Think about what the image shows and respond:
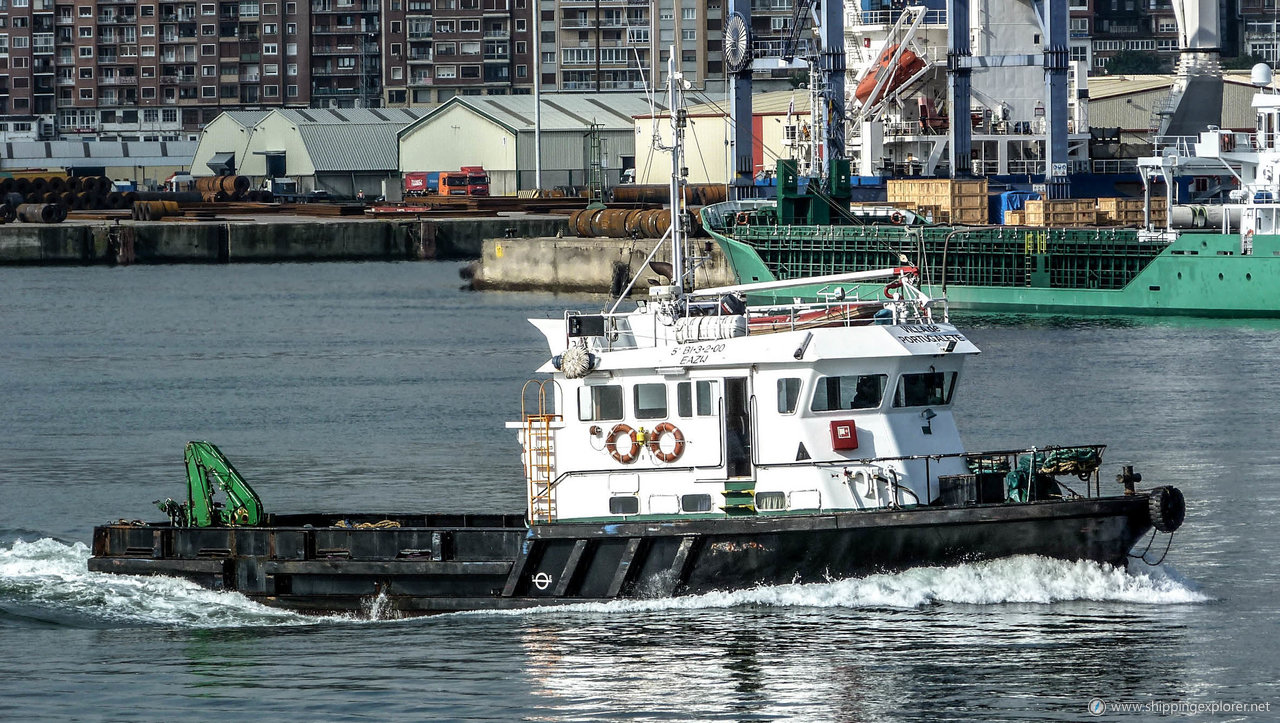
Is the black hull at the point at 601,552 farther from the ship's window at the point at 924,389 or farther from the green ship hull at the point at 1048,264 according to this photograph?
the green ship hull at the point at 1048,264

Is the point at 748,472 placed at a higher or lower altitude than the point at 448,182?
lower

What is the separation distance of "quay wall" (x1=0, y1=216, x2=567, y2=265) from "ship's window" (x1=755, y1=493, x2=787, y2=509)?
7621 centimetres

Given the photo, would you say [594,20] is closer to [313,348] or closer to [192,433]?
[313,348]

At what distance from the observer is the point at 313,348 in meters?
57.2

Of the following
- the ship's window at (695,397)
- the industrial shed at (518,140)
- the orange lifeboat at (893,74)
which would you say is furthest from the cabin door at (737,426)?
the industrial shed at (518,140)

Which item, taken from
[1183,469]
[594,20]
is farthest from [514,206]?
[1183,469]

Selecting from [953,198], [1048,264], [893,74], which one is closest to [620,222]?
[893,74]

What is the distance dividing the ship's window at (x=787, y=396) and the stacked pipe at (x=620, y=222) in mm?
57198

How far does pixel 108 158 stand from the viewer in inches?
6161

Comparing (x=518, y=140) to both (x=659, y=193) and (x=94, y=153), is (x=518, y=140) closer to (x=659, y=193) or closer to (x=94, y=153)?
(x=659, y=193)

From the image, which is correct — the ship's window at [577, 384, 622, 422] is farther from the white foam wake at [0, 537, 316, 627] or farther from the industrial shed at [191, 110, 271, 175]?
the industrial shed at [191, 110, 271, 175]

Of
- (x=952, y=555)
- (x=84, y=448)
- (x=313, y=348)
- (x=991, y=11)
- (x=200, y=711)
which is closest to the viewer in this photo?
(x=200, y=711)

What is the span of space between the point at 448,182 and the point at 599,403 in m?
103

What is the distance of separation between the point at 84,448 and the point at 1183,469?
21.6 m
